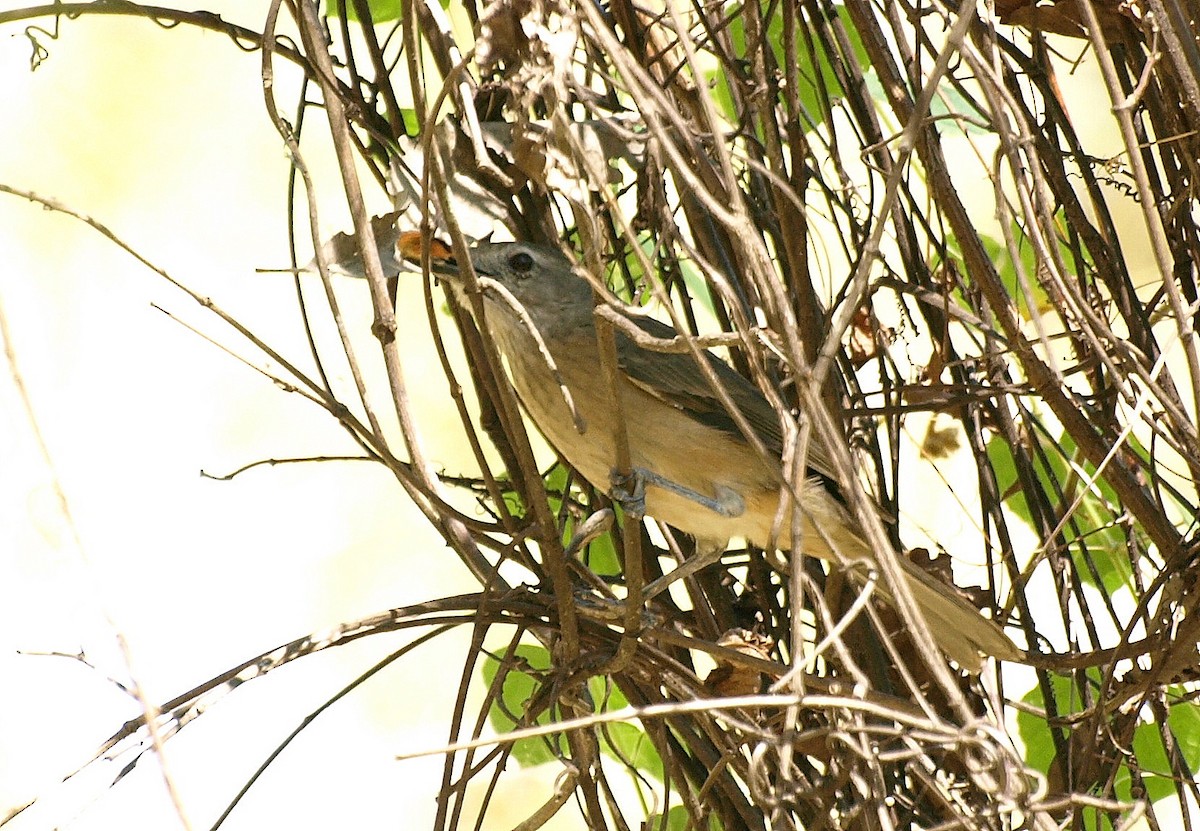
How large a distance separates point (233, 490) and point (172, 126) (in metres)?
1.24

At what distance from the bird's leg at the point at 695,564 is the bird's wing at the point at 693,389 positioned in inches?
13.0

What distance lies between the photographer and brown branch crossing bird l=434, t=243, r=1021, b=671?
2.60 m

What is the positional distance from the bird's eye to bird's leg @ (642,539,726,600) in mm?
678

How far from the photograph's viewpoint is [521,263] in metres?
2.79

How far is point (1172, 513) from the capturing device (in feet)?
10.6

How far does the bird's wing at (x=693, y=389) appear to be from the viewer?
9.07 ft

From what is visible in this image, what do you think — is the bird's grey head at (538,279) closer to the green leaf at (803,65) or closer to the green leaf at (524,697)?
the green leaf at (803,65)

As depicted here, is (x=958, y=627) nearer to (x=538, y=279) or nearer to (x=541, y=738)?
(x=541, y=738)

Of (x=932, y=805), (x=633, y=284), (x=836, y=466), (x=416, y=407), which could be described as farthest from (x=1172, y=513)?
(x=416, y=407)

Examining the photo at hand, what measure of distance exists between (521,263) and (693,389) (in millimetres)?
443

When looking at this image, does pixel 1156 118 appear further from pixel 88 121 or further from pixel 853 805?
pixel 88 121

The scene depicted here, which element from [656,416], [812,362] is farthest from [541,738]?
[812,362]

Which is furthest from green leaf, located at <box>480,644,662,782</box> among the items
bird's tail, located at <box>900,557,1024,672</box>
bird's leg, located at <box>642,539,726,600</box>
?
bird's tail, located at <box>900,557,1024,672</box>

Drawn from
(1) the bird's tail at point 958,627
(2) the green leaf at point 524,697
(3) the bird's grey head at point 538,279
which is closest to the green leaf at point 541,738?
(2) the green leaf at point 524,697
